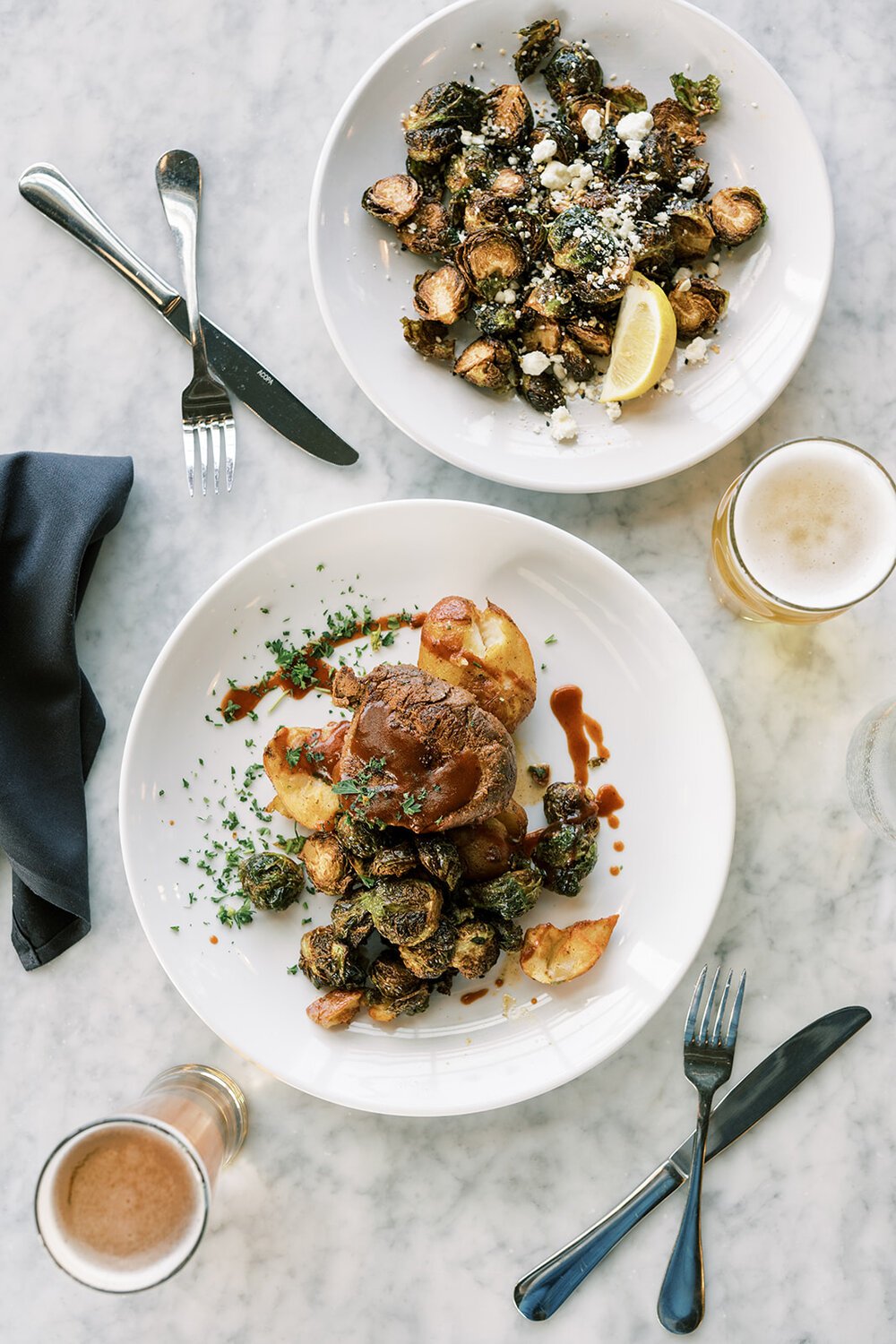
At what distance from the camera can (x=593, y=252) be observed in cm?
298

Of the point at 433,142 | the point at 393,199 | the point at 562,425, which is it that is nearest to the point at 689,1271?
the point at 562,425

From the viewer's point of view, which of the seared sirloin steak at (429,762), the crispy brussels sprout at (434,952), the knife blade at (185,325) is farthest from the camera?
the knife blade at (185,325)

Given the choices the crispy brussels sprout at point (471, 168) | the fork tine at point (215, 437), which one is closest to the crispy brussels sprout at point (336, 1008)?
the fork tine at point (215, 437)

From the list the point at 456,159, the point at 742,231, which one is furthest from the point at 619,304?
the point at 456,159


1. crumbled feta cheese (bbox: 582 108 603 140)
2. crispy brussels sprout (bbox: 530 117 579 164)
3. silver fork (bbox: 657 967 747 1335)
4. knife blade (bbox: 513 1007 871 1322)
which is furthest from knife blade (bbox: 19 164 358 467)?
knife blade (bbox: 513 1007 871 1322)

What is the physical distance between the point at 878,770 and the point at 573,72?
91.4 inches

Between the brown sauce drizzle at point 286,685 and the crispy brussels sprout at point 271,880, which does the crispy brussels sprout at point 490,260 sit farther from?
the crispy brussels sprout at point 271,880

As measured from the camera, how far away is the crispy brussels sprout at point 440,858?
2848 millimetres

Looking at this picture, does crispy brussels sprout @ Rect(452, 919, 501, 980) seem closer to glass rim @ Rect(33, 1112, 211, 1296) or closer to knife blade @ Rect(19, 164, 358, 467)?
glass rim @ Rect(33, 1112, 211, 1296)

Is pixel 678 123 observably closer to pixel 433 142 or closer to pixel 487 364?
pixel 433 142

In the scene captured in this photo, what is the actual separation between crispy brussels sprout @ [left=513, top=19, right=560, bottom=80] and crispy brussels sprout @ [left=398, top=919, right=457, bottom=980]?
8.48ft

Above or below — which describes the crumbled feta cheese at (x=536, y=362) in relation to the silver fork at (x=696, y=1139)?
above

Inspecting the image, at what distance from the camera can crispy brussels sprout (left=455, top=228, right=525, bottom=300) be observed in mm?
3041

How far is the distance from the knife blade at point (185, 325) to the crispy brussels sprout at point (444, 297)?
0.49 metres
